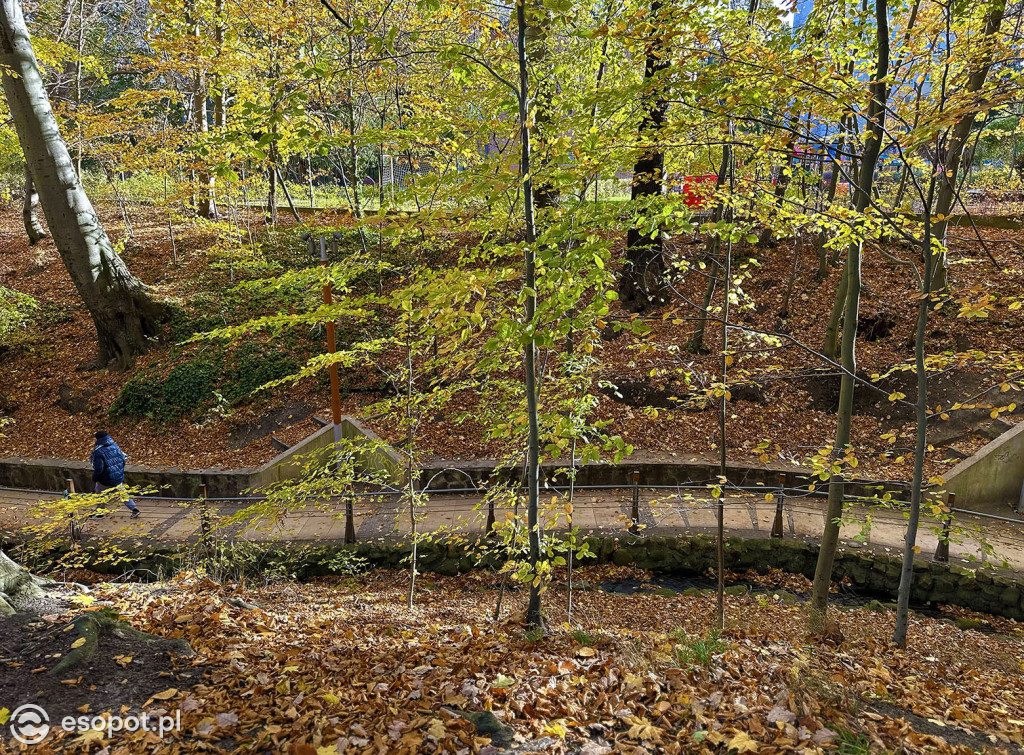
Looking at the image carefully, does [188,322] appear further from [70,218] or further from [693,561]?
[693,561]

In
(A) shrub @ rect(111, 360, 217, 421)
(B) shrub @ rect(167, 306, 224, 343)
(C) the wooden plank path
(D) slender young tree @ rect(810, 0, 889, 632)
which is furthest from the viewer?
(B) shrub @ rect(167, 306, 224, 343)

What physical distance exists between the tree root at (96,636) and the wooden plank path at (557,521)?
15.5 feet

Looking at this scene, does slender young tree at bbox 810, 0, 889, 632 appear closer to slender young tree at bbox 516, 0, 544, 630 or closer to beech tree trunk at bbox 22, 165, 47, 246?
slender young tree at bbox 516, 0, 544, 630

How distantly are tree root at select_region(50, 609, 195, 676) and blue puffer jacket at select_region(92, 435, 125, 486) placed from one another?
261 inches

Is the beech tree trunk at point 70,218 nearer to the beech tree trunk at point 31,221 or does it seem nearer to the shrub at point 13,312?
the shrub at point 13,312

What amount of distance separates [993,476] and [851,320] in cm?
676

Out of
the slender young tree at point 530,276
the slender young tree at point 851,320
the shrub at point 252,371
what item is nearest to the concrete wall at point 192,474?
the shrub at point 252,371

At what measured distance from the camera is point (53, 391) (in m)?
13.5

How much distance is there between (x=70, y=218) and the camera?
1191 cm

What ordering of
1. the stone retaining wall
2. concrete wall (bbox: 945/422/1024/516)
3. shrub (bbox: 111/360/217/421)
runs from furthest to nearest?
shrub (bbox: 111/360/217/421) < concrete wall (bbox: 945/422/1024/516) < the stone retaining wall

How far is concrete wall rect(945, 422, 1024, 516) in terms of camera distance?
931cm

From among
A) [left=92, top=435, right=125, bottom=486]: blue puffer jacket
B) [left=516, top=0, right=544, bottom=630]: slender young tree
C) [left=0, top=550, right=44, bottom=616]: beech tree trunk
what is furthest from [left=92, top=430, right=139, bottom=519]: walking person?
[left=516, top=0, right=544, bottom=630]: slender young tree

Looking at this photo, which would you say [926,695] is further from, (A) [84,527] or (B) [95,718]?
(A) [84,527]

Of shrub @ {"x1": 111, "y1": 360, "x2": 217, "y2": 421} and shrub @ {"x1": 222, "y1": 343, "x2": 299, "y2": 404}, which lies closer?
shrub @ {"x1": 111, "y1": 360, "x2": 217, "y2": 421}
